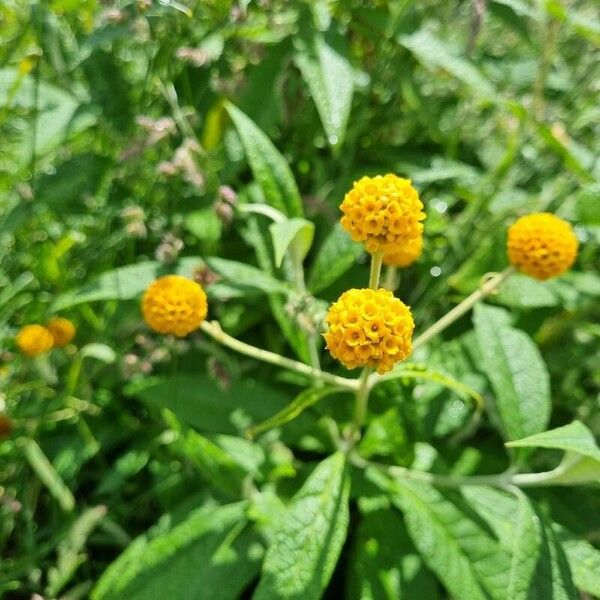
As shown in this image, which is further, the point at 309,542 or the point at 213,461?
the point at 213,461

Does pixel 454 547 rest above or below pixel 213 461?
below

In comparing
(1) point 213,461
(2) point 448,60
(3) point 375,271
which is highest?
(2) point 448,60

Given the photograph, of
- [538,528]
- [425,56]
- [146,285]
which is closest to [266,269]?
[146,285]

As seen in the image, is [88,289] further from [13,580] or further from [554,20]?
[554,20]

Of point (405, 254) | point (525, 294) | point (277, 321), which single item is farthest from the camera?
point (277, 321)

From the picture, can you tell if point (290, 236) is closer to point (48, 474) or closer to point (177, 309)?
point (177, 309)

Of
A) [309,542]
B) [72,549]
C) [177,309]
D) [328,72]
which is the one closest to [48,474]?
[72,549]

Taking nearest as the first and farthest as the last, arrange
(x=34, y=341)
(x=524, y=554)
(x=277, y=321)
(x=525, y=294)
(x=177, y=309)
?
(x=524, y=554)
(x=177, y=309)
(x=34, y=341)
(x=525, y=294)
(x=277, y=321)
